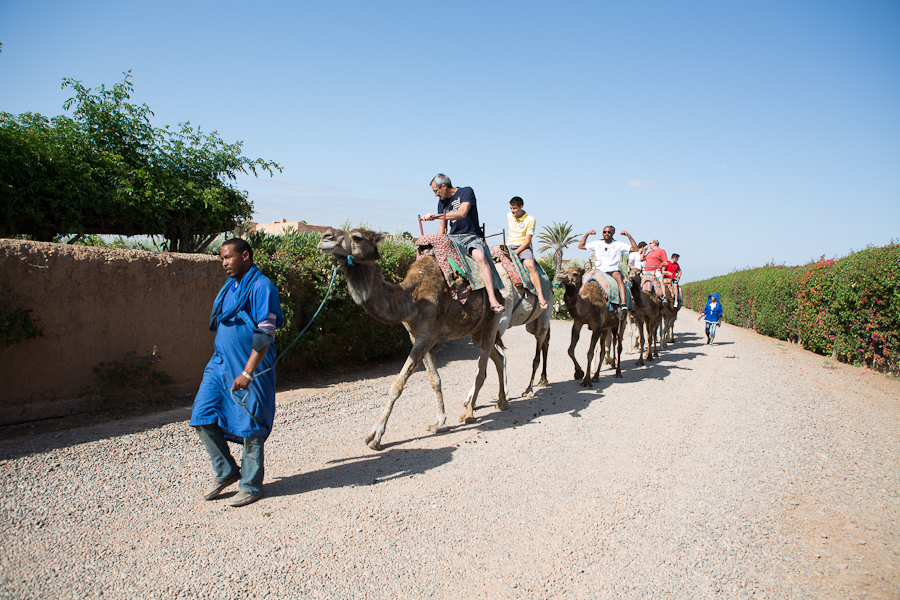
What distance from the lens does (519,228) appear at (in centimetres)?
802

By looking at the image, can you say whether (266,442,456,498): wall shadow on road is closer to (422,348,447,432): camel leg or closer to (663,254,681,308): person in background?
(422,348,447,432): camel leg

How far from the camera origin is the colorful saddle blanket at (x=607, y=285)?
958 cm

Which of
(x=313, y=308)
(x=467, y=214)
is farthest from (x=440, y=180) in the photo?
(x=313, y=308)

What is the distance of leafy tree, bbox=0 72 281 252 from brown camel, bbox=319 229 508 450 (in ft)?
22.6

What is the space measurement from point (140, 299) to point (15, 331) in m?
1.47

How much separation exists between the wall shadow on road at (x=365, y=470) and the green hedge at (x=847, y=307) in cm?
1001

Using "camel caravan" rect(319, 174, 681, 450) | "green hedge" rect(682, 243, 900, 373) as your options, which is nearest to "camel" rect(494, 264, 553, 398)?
"camel caravan" rect(319, 174, 681, 450)

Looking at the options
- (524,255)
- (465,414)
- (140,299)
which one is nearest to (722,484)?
(465,414)

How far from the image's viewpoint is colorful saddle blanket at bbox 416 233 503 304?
18.9ft

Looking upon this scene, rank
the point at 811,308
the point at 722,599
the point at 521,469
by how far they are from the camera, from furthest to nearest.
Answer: the point at 811,308, the point at 521,469, the point at 722,599

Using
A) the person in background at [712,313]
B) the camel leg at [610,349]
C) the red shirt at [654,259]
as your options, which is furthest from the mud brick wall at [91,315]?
the person in background at [712,313]

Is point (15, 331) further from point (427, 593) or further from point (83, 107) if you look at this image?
point (83, 107)

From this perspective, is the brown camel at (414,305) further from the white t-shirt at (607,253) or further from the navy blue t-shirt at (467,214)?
the white t-shirt at (607,253)

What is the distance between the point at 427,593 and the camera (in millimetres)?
2920
